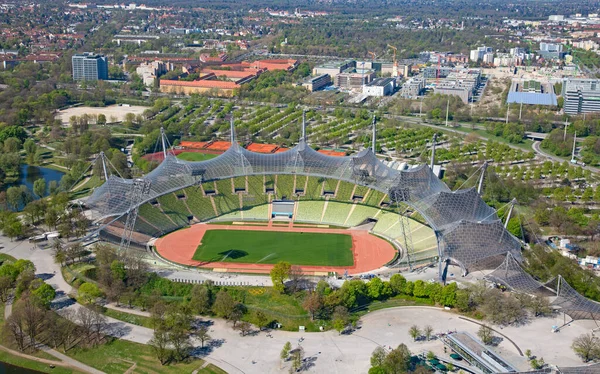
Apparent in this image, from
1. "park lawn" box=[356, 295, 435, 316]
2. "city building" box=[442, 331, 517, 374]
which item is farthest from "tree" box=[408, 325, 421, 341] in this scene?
"park lawn" box=[356, 295, 435, 316]

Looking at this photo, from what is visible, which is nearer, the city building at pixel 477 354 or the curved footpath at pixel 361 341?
the city building at pixel 477 354

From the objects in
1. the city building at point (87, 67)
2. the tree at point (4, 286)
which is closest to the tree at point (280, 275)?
the tree at point (4, 286)

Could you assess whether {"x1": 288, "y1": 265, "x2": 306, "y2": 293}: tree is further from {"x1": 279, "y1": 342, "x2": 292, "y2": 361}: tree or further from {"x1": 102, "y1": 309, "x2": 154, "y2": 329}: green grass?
{"x1": 102, "y1": 309, "x2": 154, "y2": 329}: green grass

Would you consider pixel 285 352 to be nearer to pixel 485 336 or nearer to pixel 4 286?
pixel 485 336

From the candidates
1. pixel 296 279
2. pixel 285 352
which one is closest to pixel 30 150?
pixel 296 279

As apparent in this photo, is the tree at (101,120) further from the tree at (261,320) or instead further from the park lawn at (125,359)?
the tree at (261,320)

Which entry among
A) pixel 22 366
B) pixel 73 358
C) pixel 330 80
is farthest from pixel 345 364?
pixel 330 80
